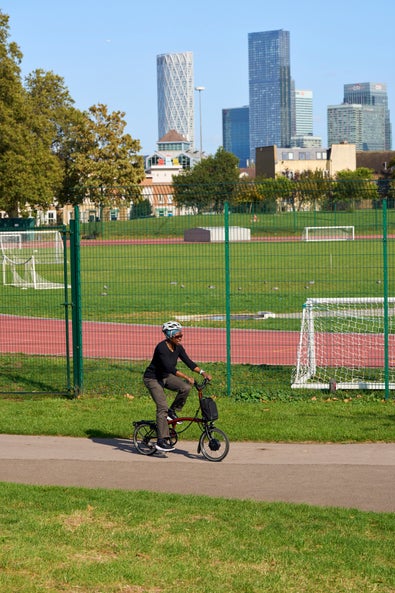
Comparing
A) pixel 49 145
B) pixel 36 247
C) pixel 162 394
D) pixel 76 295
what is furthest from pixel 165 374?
pixel 49 145

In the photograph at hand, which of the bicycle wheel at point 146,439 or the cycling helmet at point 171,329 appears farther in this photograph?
the bicycle wheel at point 146,439

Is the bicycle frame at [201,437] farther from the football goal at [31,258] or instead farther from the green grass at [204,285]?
the football goal at [31,258]

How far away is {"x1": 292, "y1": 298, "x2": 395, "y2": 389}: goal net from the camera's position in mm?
14554

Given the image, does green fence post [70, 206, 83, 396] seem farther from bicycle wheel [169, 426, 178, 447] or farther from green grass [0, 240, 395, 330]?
bicycle wheel [169, 426, 178, 447]

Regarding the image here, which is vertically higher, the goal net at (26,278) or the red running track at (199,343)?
the goal net at (26,278)

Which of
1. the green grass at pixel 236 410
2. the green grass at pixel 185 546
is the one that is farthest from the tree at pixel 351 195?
the green grass at pixel 185 546

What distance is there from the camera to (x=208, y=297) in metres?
28.7

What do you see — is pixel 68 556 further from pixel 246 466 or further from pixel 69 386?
pixel 69 386

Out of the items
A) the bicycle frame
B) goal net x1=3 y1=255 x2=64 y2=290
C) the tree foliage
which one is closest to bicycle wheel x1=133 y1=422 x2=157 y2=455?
the bicycle frame

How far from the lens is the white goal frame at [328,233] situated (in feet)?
53.8

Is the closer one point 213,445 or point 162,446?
point 213,445

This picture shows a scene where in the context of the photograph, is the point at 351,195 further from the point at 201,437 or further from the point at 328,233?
the point at 201,437

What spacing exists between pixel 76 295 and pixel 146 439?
139 inches

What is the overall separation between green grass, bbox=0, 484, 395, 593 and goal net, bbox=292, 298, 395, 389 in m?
5.87
